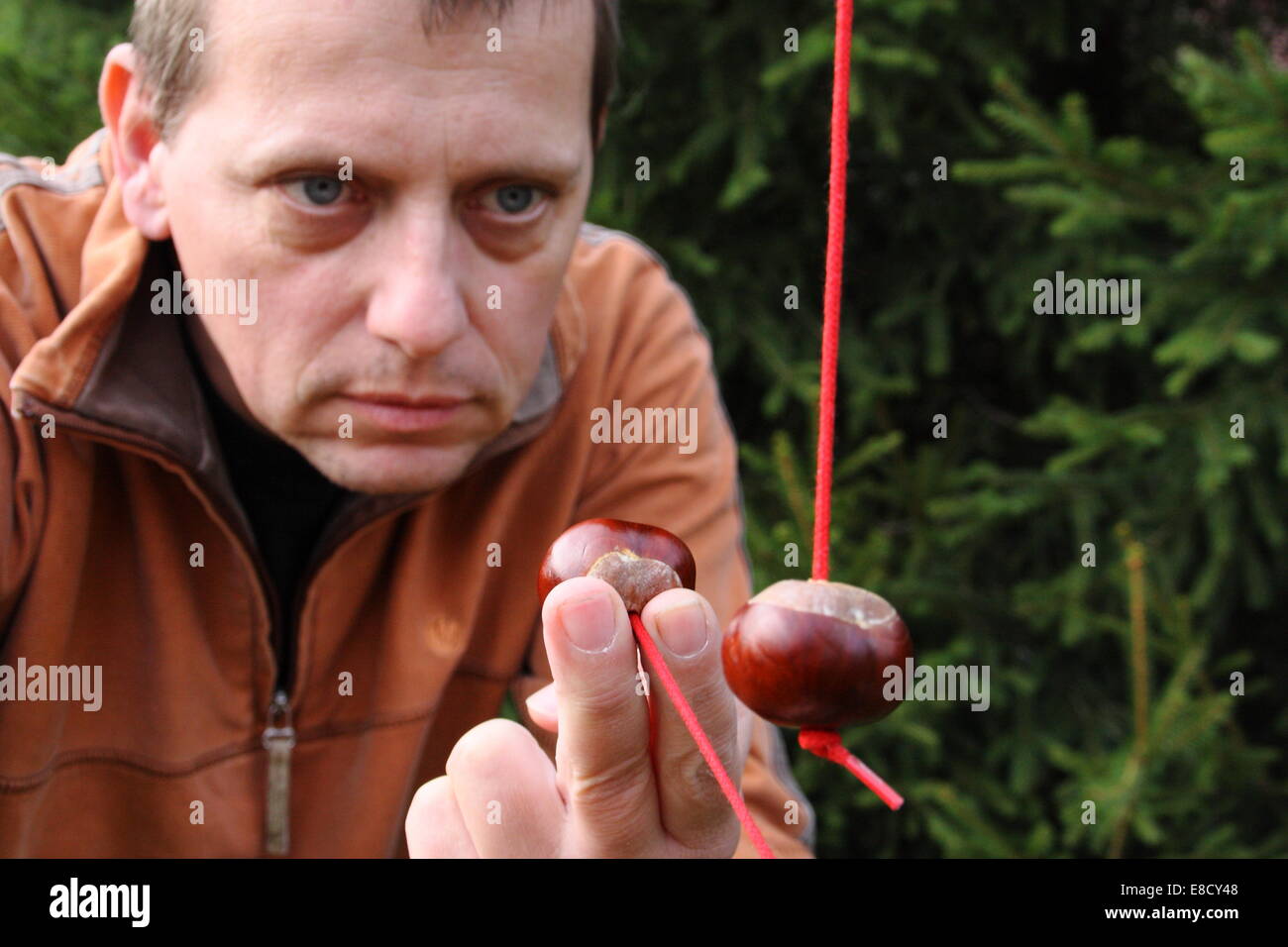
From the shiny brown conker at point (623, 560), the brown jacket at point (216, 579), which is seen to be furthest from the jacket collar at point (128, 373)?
the shiny brown conker at point (623, 560)

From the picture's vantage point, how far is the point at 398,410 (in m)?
1.74

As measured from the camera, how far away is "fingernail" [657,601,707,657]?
102 centimetres

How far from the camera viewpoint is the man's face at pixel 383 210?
1600 mm

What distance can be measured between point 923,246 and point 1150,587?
1173 mm

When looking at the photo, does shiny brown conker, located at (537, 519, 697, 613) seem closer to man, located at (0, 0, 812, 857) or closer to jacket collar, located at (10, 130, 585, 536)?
man, located at (0, 0, 812, 857)

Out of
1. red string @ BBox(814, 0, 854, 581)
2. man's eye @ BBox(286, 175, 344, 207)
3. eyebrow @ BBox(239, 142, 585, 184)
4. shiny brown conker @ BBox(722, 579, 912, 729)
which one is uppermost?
eyebrow @ BBox(239, 142, 585, 184)

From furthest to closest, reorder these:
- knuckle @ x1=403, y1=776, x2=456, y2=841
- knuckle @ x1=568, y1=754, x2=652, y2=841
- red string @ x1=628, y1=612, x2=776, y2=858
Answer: knuckle @ x1=403, y1=776, x2=456, y2=841 < knuckle @ x1=568, y1=754, x2=652, y2=841 < red string @ x1=628, y1=612, x2=776, y2=858

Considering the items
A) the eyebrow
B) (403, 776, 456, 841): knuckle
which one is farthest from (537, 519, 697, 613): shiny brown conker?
the eyebrow

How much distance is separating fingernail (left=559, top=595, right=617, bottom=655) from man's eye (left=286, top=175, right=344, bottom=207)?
88 centimetres

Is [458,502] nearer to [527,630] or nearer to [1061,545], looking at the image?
[527,630]

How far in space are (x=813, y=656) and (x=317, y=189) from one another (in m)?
1.06

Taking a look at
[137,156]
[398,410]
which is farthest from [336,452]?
[137,156]

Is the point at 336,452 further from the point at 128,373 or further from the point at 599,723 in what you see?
the point at 599,723

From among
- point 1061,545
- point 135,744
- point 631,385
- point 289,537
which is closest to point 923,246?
point 1061,545
